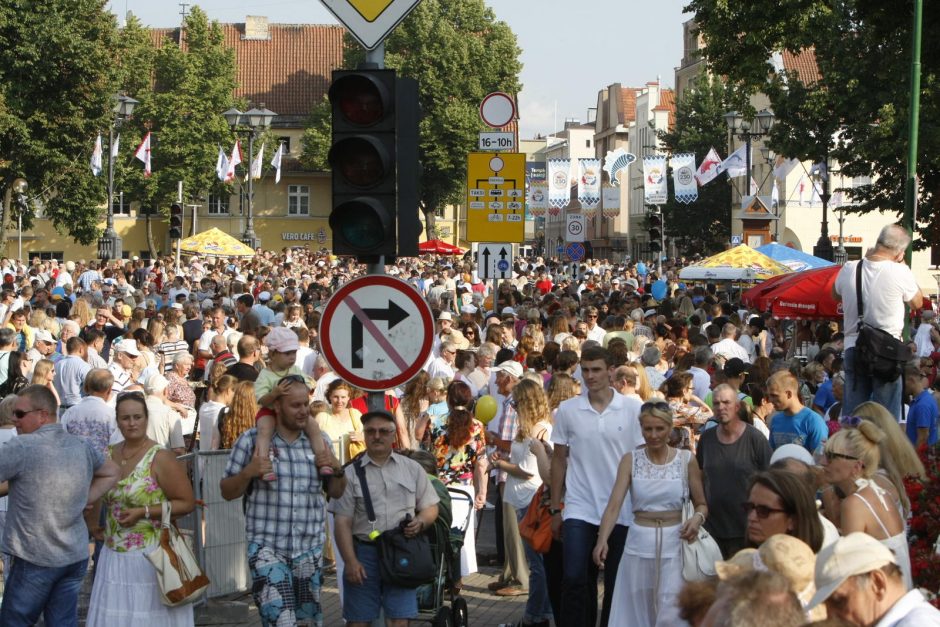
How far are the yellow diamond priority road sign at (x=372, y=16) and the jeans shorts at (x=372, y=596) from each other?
262 cm

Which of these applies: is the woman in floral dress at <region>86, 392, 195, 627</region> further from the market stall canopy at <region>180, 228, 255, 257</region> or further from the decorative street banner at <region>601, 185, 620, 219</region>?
the decorative street banner at <region>601, 185, 620, 219</region>

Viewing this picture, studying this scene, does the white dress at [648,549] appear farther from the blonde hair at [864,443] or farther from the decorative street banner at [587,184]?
the decorative street banner at [587,184]

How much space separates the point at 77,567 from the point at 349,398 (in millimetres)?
4298

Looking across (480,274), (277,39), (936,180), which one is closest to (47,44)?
(936,180)

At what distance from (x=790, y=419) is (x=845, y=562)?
6085 millimetres

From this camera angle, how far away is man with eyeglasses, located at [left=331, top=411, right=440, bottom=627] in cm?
768

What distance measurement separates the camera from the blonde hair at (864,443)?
6.55 meters

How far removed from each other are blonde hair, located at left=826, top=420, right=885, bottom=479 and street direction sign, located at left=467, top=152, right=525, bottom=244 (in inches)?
452

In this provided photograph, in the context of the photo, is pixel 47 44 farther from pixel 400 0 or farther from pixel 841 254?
Result: pixel 400 0

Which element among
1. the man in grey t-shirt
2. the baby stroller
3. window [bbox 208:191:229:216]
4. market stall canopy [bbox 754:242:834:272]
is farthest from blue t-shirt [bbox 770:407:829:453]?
window [bbox 208:191:229:216]

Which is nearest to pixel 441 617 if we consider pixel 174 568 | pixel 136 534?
pixel 174 568

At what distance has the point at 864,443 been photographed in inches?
260

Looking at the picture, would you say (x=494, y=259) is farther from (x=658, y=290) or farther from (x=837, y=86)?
(x=837, y=86)

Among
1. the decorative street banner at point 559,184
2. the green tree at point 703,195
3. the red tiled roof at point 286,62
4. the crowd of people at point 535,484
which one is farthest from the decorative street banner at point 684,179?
the red tiled roof at point 286,62
